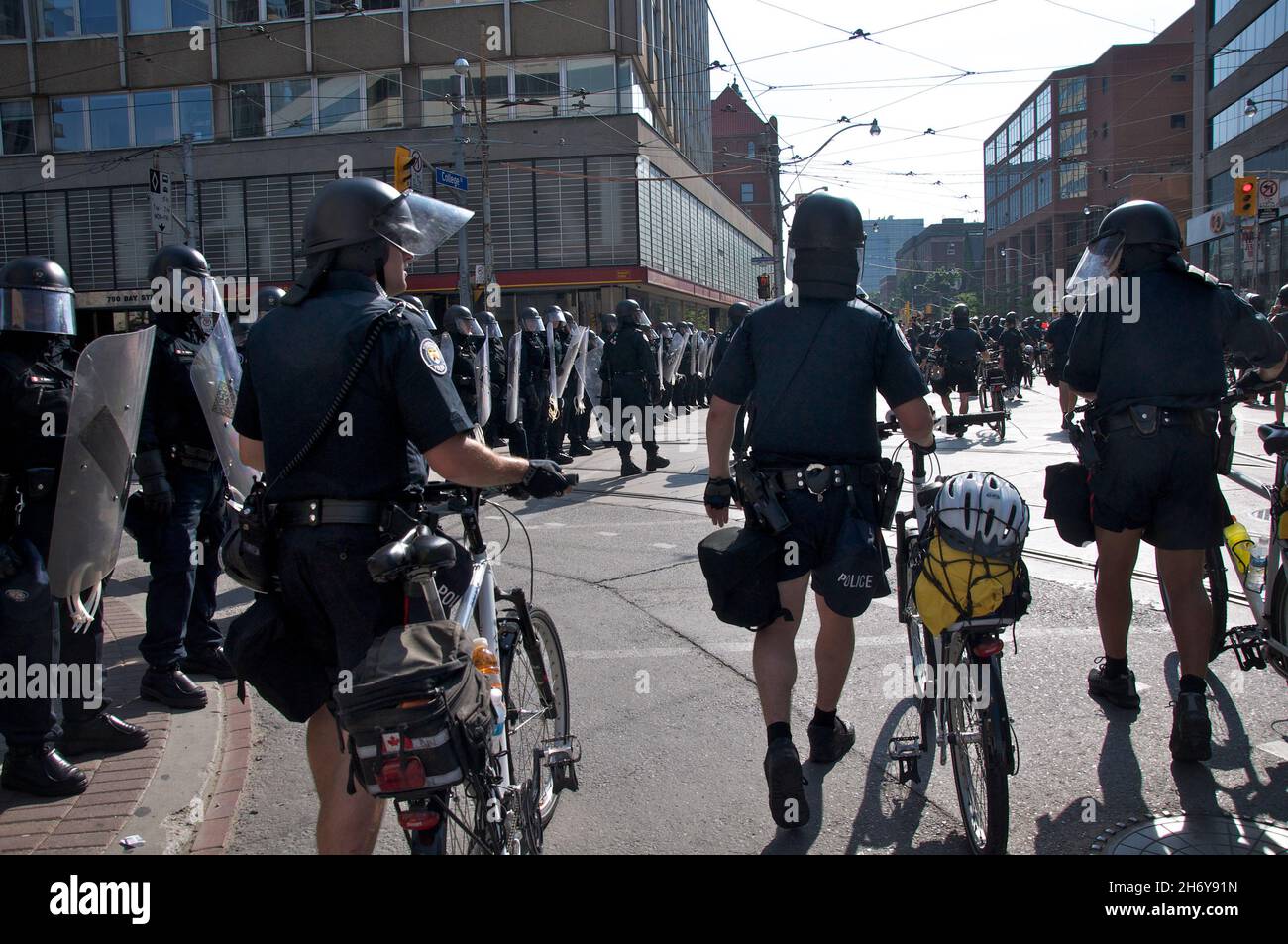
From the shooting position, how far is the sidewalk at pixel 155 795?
3.39 meters

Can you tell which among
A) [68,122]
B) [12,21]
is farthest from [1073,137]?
[12,21]

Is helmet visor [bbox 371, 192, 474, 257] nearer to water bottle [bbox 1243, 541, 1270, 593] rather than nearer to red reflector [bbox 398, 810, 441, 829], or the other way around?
red reflector [bbox 398, 810, 441, 829]

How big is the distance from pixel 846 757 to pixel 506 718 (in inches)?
61.2

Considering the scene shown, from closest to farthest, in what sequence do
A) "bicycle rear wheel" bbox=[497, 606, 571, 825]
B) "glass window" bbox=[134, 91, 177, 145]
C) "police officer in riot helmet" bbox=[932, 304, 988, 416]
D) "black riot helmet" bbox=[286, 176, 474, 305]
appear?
"black riot helmet" bbox=[286, 176, 474, 305]
"bicycle rear wheel" bbox=[497, 606, 571, 825]
"police officer in riot helmet" bbox=[932, 304, 988, 416]
"glass window" bbox=[134, 91, 177, 145]

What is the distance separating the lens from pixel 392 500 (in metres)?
2.57

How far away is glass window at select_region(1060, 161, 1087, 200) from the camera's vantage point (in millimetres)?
Result: 68750

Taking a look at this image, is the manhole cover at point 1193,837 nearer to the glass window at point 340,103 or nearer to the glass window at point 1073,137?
the glass window at point 340,103

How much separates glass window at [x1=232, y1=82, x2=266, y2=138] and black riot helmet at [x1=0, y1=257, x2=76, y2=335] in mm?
30009

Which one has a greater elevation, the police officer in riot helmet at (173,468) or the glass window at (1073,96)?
the glass window at (1073,96)

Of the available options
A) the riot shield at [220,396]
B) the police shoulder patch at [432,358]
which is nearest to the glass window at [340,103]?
the riot shield at [220,396]

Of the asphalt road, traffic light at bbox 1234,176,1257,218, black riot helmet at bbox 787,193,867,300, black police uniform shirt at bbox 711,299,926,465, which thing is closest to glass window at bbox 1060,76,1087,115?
traffic light at bbox 1234,176,1257,218

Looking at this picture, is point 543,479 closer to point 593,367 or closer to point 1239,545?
point 1239,545

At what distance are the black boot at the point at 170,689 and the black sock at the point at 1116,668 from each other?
12.9ft
